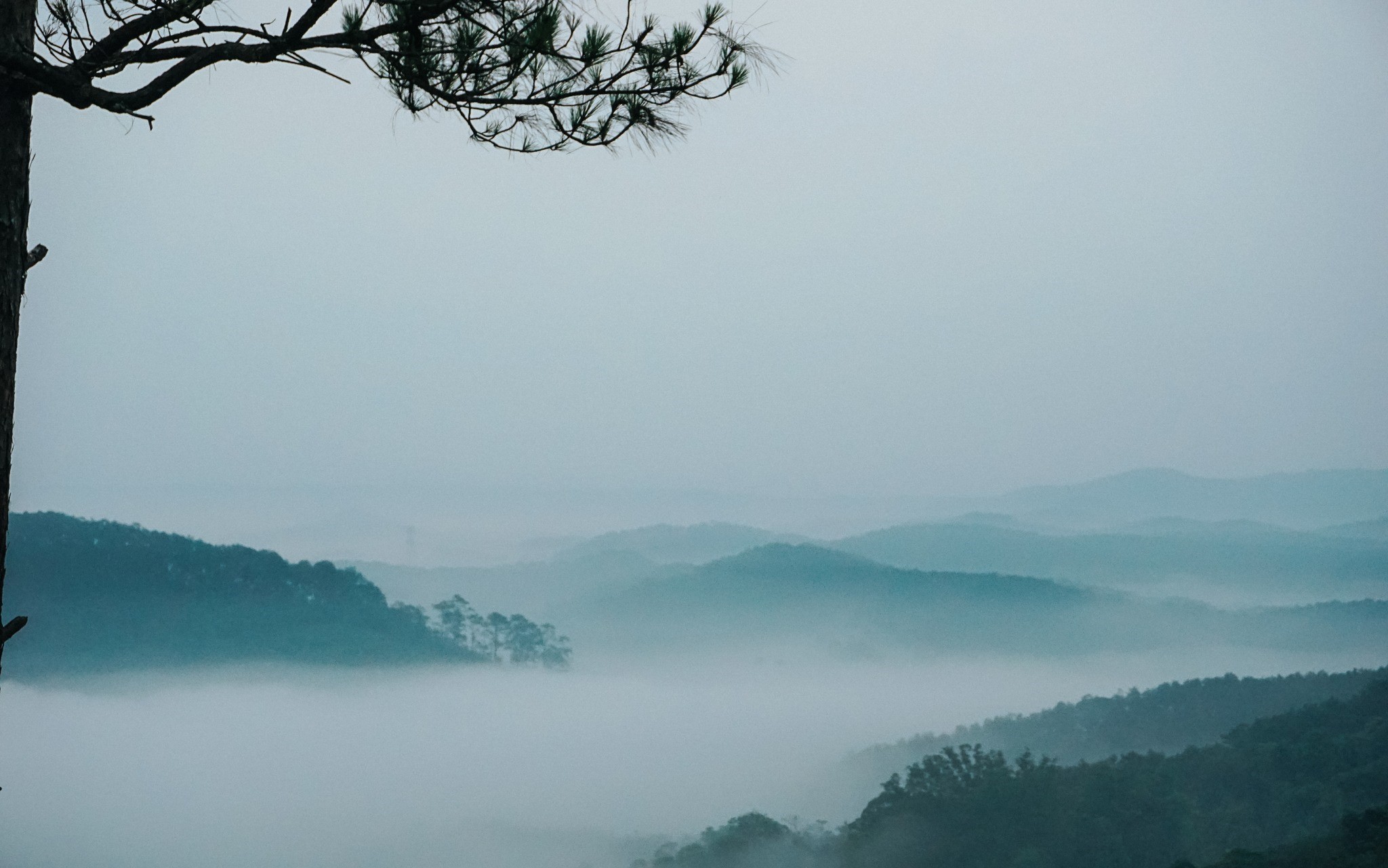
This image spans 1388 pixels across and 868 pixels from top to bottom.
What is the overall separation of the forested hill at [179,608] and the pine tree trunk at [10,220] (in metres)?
12.2

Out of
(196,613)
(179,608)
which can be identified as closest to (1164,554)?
(196,613)

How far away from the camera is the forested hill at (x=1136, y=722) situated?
7.16 meters

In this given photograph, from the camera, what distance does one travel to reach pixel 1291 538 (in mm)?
8844

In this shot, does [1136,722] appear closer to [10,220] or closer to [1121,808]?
[1121,808]

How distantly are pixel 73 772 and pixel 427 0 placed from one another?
14.2 metres

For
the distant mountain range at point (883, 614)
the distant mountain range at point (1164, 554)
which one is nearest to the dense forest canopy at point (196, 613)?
the distant mountain range at point (883, 614)

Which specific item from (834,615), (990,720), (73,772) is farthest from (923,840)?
(73,772)

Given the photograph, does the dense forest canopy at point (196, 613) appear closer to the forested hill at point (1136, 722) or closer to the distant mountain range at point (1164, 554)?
the distant mountain range at point (1164, 554)

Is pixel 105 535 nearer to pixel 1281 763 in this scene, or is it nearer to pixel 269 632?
pixel 269 632

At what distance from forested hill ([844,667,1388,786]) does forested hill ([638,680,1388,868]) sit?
55 cm

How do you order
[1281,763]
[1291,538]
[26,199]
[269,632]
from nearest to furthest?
[26,199]
[1281,763]
[1291,538]
[269,632]

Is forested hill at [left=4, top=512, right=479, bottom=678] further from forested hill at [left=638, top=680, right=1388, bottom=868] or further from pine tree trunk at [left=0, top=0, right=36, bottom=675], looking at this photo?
pine tree trunk at [left=0, top=0, right=36, bottom=675]

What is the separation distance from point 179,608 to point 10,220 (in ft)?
43.7

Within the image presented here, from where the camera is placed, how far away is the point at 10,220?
5.31ft
